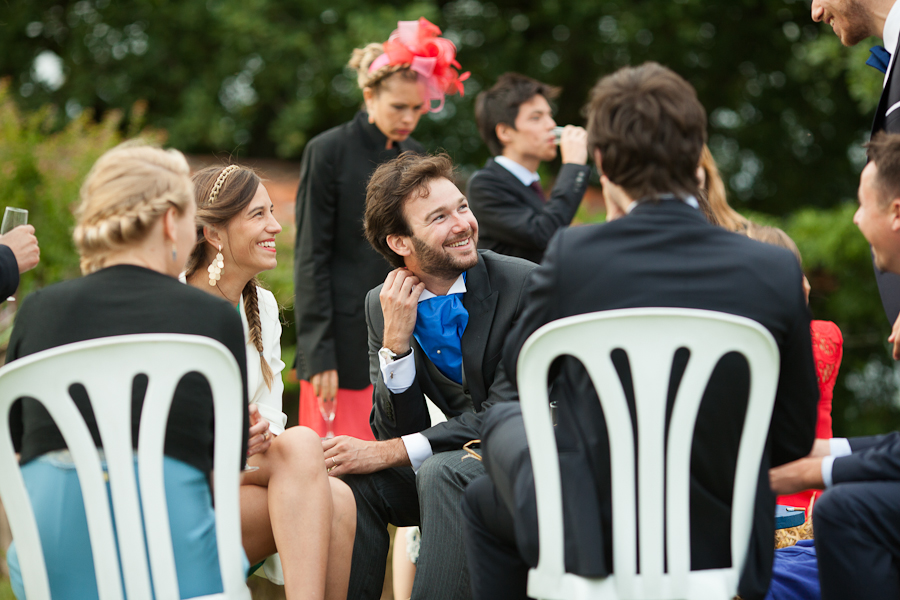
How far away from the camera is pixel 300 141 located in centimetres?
790

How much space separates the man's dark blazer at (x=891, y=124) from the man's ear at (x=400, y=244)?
4.76 feet

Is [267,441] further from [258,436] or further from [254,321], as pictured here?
[254,321]

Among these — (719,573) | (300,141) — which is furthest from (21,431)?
(300,141)

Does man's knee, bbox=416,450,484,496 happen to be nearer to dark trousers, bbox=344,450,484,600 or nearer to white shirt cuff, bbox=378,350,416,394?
dark trousers, bbox=344,450,484,600

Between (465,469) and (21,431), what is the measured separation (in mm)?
1158

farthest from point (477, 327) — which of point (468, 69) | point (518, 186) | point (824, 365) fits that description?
point (468, 69)

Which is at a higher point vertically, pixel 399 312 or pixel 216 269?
pixel 216 269

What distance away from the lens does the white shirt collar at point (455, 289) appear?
275 cm

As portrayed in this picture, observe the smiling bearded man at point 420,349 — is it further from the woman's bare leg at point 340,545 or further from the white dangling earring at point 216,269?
the white dangling earring at point 216,269

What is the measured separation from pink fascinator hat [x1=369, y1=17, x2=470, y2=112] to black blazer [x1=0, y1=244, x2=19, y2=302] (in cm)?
173

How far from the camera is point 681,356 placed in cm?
170

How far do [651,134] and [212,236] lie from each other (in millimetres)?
1576

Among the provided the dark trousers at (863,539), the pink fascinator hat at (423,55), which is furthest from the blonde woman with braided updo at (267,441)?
the dark trousers at (863,539)

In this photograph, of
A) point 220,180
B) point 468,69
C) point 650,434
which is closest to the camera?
point 650,434
